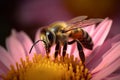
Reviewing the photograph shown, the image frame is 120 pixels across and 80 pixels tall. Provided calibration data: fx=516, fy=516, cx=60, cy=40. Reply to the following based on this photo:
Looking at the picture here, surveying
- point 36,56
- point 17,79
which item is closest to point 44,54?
point 36,56

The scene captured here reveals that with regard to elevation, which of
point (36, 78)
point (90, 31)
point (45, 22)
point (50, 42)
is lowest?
point (36, 78)

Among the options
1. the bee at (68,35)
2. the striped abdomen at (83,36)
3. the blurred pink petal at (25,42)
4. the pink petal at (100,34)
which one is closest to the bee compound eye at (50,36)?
the bee at (68,35)

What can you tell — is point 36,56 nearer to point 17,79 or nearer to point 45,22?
point 17,79

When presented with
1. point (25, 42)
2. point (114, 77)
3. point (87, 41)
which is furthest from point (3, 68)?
point (114, 77)

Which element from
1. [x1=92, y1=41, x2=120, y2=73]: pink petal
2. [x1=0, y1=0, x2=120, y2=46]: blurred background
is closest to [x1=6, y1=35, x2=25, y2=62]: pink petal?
[x1=92, y1=41, x2=120, y2=73]: pink petal

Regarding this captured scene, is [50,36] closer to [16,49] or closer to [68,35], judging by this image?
[68,35]

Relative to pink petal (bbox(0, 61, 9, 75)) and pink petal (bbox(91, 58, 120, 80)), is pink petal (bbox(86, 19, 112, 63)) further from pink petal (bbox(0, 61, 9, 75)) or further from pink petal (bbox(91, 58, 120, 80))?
pink petal (bbox(0, 61, 9, 75))

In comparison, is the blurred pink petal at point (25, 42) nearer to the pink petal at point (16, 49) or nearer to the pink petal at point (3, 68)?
the pink petal at point (16, 49)
